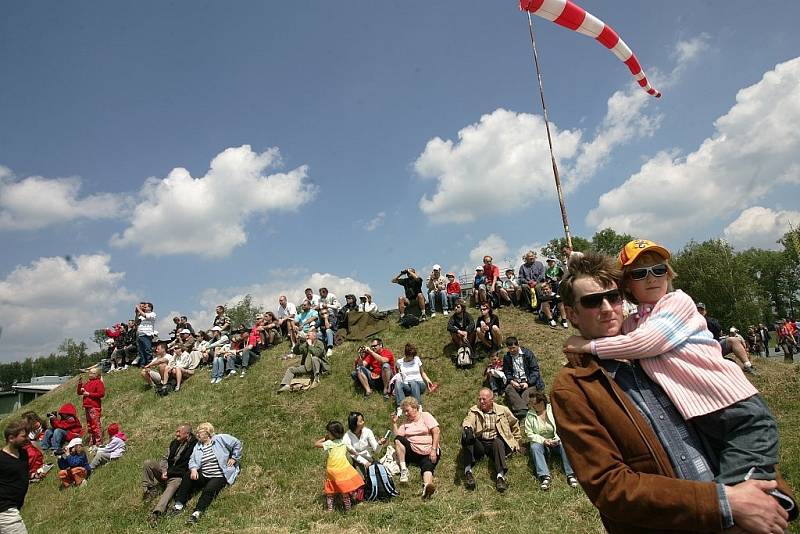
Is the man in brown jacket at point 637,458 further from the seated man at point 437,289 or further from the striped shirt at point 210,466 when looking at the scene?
the seated man at point 437,289

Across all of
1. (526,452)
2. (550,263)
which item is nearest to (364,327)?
(550,263)

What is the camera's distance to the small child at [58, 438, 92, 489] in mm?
9977

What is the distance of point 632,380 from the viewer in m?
1.68

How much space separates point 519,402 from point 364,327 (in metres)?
6.92

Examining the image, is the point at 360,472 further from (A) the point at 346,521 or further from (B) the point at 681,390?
(B) the point at 681,390

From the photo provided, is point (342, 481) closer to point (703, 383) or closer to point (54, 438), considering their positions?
point (703, 383)

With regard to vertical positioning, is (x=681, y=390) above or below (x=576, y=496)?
above

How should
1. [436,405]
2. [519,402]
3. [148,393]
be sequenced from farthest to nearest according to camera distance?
[148,393] < [436,405] < [519,402]

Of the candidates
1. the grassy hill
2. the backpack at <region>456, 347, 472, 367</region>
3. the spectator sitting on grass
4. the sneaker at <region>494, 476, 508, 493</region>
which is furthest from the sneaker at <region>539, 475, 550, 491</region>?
the spectator sitting on grass

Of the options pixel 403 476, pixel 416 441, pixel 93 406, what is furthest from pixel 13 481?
→ pixel 93 406

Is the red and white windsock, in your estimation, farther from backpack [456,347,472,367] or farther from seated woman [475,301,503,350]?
backpack [456,347,472,367]

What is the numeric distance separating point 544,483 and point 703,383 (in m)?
6.33

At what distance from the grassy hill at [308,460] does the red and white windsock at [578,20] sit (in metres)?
7.04

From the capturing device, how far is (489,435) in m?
7.99
